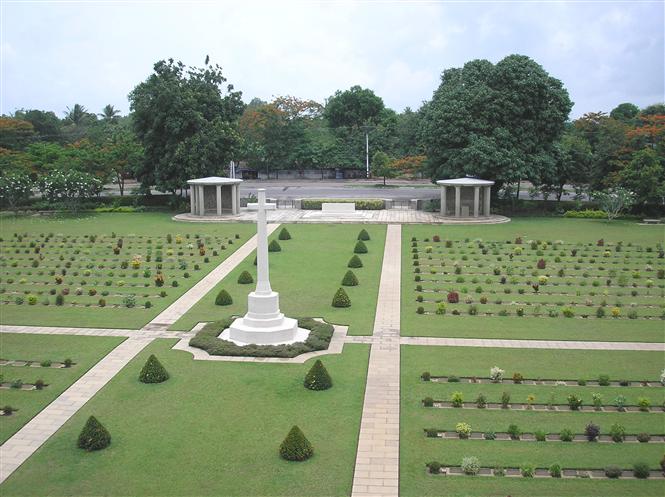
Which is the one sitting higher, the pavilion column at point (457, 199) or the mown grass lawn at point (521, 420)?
the pavilion column at point (457, 199)

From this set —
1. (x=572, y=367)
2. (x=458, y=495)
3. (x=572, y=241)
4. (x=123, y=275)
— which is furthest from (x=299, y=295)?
(x=572, y=241)

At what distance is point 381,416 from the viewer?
52.8 feet

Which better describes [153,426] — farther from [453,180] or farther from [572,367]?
[453,180]

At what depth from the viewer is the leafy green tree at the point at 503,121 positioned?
48.7m

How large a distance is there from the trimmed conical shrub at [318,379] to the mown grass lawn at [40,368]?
20.7 ft

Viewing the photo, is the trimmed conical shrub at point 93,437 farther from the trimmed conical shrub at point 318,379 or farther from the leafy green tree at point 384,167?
the leafy green tree at point 384,167

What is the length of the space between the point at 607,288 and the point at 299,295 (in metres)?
13.0

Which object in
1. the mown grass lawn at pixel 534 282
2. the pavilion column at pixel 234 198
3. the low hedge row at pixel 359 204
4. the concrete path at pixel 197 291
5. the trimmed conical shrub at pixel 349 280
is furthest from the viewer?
the low hedge row at pixel 359 204

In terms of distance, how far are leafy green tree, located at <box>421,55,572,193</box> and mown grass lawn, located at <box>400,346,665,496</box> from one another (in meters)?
29.6

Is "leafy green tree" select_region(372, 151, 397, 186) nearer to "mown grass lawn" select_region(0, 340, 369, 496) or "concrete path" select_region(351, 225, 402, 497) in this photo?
"concrete path" select_region(351, 225, 402, 497)

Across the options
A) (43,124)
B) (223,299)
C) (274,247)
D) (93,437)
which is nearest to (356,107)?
(43,124)

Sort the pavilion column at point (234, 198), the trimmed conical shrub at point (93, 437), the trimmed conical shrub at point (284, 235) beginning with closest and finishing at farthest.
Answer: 1. the trimmed conical shrub at point (93, 437)
2. the trimmed conical shrub at point (284, 235)
3. the pavilion column at point (234, 198)

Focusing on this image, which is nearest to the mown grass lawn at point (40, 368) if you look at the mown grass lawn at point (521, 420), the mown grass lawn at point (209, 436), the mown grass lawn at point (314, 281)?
the mown grass lawn at point (209, 436)

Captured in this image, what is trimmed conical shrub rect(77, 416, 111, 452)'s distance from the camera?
47.3 ft
